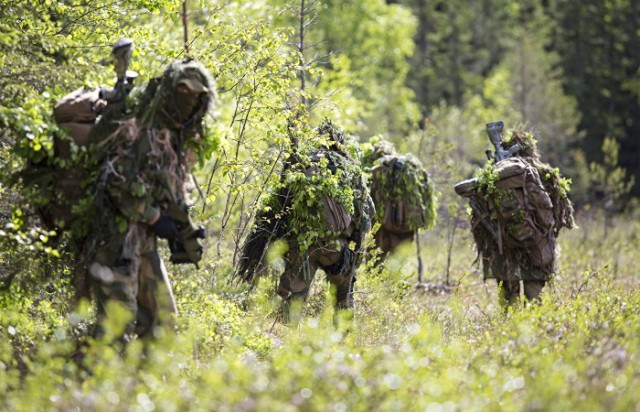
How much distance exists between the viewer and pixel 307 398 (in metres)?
5.76

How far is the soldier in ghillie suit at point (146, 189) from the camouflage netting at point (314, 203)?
236cm

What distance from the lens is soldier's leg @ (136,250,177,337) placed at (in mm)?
Answer: 7797

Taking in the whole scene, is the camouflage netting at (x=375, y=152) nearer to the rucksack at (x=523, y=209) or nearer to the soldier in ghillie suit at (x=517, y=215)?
the soldier in ghillie suit at (x=517, y=215)

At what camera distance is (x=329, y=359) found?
6.71m

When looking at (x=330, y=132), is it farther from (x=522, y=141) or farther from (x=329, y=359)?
(x=329, y=359)

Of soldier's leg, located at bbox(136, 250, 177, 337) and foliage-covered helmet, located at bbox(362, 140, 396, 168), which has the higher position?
soldier's leg, located at bbox(136, 250, 177, 337)

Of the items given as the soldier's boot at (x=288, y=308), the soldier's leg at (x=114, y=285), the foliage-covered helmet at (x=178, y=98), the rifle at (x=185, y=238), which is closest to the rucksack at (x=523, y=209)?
the soldier's boot at (x=288, y=308)

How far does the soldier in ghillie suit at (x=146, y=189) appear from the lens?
7480 millimetres

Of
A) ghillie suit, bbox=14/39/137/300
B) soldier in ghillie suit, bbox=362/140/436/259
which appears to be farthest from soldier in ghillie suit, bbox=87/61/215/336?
soldier in ghillie suit, bbox=362/140/436/259

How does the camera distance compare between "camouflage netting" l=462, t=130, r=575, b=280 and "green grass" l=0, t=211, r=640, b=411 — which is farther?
"camouflage netting" l=462, t=130, r=575, b=280

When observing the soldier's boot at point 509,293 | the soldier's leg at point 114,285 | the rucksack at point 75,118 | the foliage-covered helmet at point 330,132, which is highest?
the rucksack at point 75,118

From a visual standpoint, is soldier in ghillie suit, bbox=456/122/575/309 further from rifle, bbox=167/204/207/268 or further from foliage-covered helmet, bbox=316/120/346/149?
rifle, bbox=167/204/207/268

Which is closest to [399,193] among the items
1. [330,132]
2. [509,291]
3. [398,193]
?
[398,193]

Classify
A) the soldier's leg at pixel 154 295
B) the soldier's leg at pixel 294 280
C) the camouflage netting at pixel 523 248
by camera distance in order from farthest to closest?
the camouflage netting at pixel 523 248 < the soldier's leg at pixel 294 280 < the soldier's leg at pixel 154 295
